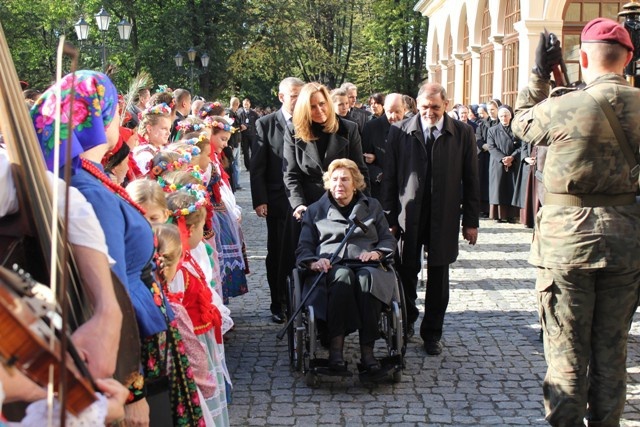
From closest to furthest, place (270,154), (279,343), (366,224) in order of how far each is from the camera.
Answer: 1. (366,224)
2. (279,343)
3. (270,154)

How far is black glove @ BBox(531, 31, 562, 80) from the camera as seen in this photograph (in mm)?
4055

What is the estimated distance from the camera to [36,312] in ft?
5.12

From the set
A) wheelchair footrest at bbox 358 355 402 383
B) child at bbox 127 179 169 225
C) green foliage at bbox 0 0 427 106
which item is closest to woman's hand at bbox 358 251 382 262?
wheelchair footrest at bbox 358 355 402 383

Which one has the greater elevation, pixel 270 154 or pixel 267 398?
pixel 270 154

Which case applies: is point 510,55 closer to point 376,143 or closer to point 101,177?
point 376,143

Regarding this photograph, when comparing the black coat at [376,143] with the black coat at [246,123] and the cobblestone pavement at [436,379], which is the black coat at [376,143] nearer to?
the cobblestone pavement at [436,379]

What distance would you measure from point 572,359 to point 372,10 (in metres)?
42.7

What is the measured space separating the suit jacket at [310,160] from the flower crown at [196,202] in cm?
196

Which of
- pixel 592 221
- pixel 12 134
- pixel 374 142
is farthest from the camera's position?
pixel 374 142

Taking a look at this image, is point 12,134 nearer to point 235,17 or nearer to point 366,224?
point 366,224

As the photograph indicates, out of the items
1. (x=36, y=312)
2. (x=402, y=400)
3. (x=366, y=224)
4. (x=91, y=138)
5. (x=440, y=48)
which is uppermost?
(x=440, y=48)

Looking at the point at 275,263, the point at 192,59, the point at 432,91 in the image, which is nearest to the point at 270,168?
the point at 275,263

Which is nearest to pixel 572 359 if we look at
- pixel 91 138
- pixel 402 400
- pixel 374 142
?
pixel 402 400

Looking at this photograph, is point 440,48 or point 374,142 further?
point 440,48
